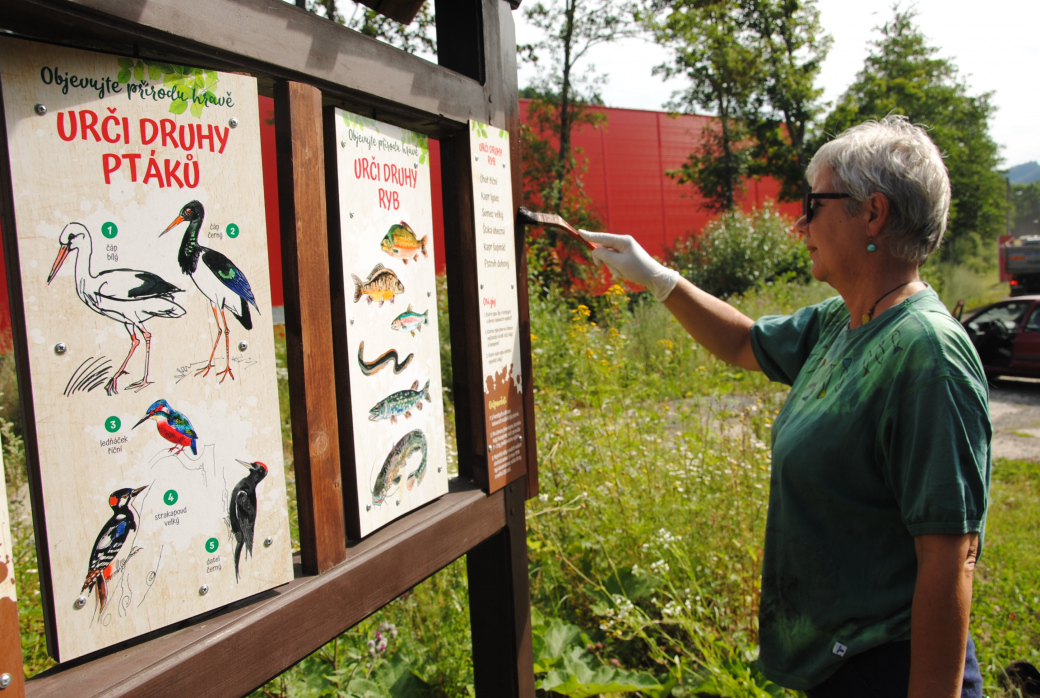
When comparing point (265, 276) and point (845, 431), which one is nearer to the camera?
point (265, 276)

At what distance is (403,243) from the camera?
1.42 metres

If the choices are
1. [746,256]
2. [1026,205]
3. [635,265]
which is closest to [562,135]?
[746,256]

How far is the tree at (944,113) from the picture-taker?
16.8 m

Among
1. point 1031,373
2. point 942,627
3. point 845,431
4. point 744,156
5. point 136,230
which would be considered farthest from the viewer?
point 744,156

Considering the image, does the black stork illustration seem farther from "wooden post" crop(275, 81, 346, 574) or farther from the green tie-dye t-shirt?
the green tie-dye t-shirt

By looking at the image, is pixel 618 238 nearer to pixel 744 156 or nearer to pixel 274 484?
pixel 274 484

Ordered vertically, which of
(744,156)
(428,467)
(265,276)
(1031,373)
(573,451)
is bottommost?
(1031,373)

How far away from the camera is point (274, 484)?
1126 millimetres

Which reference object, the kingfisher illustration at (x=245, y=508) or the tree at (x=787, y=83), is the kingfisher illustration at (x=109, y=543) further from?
Result: the tree at (x=787, y=83)

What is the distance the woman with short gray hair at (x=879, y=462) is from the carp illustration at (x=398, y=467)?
843mm

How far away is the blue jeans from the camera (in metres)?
1.40

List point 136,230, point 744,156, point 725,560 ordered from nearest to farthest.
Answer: point 136,230, point 725,560, point 744,156

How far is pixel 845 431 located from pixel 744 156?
1721 cm

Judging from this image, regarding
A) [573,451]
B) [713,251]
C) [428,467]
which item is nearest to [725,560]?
[573,451]
